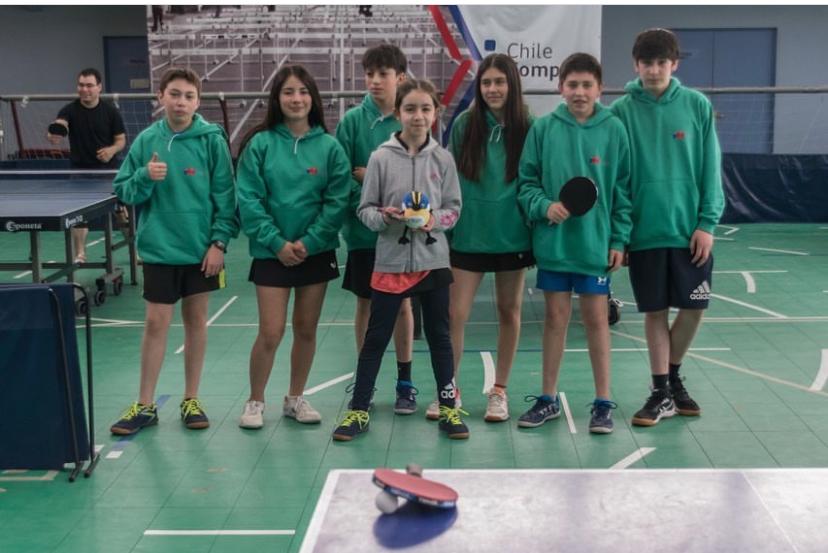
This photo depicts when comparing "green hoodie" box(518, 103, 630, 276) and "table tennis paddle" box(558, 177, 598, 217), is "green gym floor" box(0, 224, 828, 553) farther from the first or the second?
"table tennis paddle" box(558, 177, 598, 217)

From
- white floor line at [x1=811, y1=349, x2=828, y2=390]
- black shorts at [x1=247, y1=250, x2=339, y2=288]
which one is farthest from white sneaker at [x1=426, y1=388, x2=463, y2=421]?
white floor line at [x1=811, y1=349, x2=828, y2=390]

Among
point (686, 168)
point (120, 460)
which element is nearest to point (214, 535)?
point (120, 460)

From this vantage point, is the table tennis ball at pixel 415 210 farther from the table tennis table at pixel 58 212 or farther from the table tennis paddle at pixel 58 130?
the table tennis paddle at pixel 58 130

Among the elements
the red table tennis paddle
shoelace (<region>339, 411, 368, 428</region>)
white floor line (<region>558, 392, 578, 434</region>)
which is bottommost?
white floor line (<region>558, 392, 578, 434</region>)

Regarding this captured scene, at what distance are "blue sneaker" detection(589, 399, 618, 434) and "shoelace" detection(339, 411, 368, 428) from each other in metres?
1.12

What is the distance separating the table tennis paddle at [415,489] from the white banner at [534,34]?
20.3 ft

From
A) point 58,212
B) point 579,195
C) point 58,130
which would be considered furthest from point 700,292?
point 58,130

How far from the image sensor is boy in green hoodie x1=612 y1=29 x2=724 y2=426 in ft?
17.6

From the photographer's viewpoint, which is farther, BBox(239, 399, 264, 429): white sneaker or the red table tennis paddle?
BBox(239, 399, 264, 429): white sneaker

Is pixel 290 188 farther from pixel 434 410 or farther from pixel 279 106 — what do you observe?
pixel 434 410

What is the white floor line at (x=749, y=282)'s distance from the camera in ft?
30.1

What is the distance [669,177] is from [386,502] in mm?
3208

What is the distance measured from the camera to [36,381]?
4922 millimetres

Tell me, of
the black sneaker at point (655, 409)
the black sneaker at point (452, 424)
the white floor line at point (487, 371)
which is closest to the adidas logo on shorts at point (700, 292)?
the black sneaker at point (655, 409)
